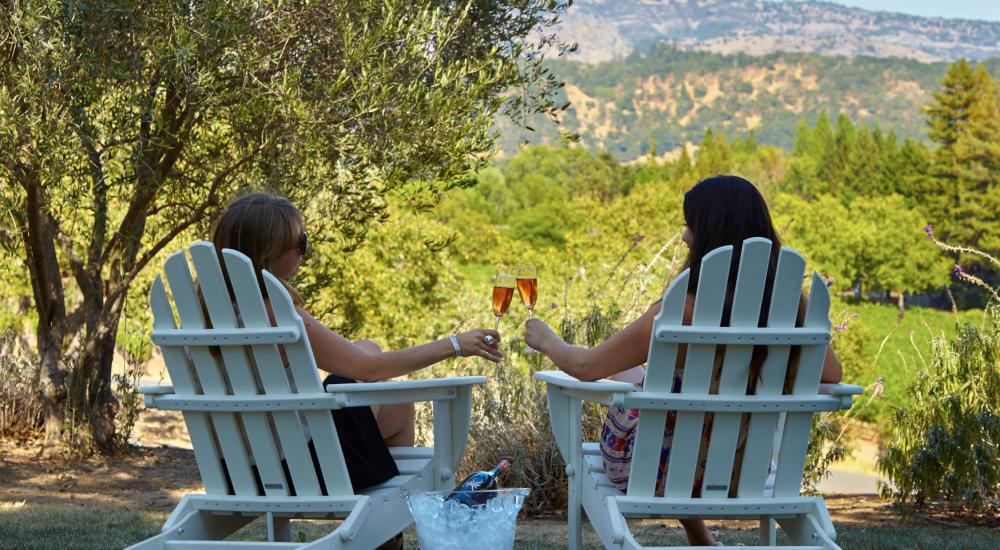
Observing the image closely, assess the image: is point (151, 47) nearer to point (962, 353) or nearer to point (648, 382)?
point (648, 382)

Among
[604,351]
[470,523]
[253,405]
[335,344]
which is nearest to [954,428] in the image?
[604,351]

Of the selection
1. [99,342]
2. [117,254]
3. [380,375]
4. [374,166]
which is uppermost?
[374,166]

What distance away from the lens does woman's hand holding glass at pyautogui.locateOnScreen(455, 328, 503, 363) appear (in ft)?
10.6

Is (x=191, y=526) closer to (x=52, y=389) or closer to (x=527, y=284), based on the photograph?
(x=527, y=284)

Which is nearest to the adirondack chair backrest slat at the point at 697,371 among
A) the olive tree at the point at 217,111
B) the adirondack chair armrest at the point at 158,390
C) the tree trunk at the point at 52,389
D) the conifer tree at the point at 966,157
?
the adirondack chair armrest at the point at 158,390

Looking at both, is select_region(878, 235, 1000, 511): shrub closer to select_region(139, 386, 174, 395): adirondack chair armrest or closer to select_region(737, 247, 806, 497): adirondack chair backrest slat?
select_region(737, 247, 806, 497): adirondack chair backrest slat

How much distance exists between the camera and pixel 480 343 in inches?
128

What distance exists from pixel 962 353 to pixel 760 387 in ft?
10.5

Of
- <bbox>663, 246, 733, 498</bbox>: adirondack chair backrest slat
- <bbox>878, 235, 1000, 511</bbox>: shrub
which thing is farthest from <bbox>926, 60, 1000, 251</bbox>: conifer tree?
<bbox>663, 246, 733, 498</bbox>: adirondack chair backrest slat

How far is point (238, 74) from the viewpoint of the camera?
20.0 ft

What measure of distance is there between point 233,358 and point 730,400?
4.61ft

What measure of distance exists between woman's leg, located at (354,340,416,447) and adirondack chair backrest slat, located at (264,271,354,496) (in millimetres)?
435

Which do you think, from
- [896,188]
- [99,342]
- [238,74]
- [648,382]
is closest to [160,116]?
[238,74]

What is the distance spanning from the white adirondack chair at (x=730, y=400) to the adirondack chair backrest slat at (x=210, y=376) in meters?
1.05
